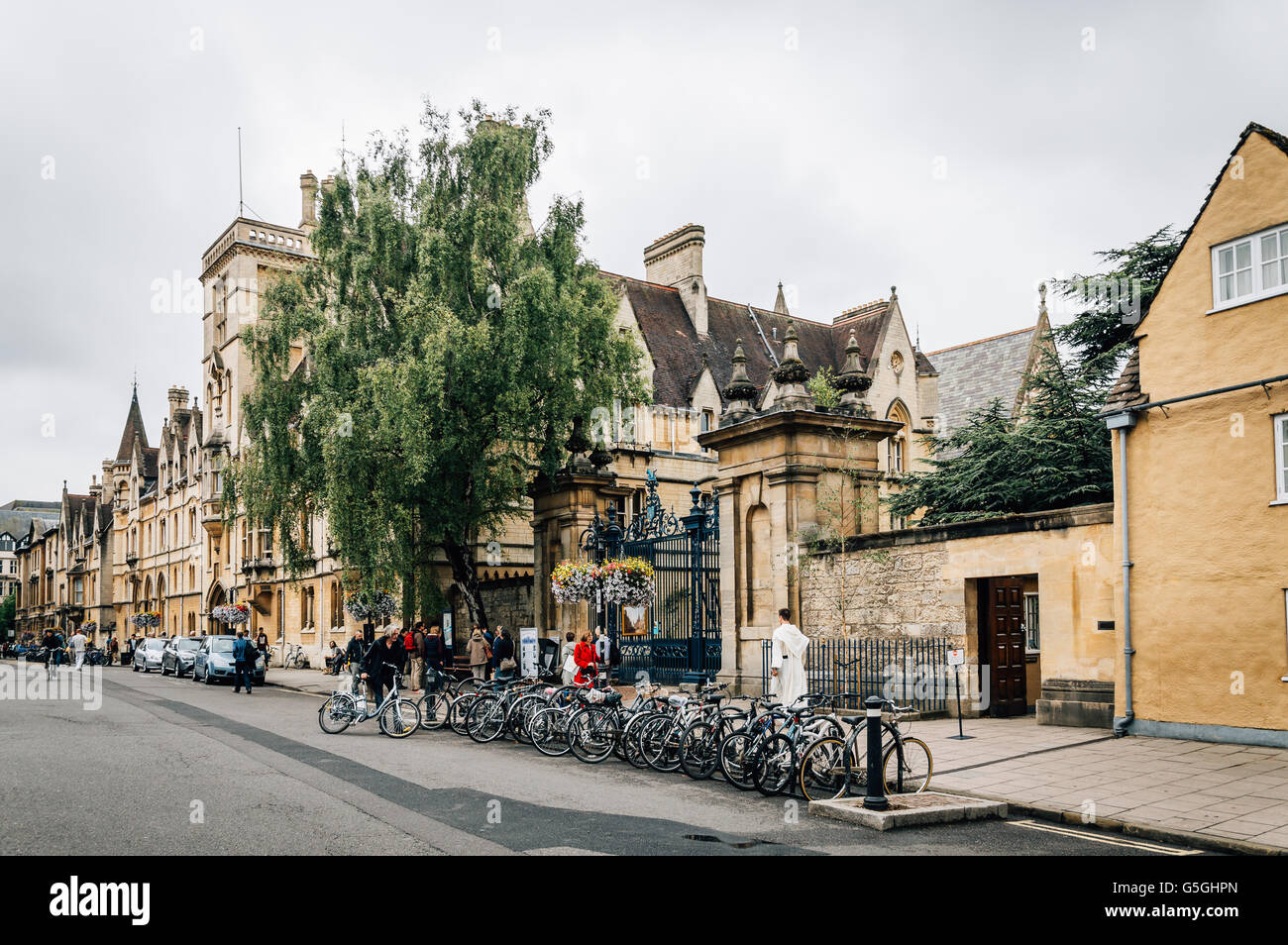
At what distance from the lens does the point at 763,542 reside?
56.1 feet

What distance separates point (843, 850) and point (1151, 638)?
24.9 feet

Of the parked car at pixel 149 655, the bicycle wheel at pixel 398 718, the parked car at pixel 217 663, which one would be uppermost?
the bicycle wheel at pixel 398 718

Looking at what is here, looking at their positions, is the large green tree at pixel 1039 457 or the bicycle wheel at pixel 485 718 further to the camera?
the large green tree at pixel 1039 457

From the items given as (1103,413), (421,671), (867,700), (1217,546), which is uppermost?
(1103,413)

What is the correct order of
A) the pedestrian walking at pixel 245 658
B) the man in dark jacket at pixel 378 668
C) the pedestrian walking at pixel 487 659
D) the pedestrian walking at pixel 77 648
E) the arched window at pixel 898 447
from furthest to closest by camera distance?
the arched window at pixel 898 447, the pedestrian walking at pixel 77 648, the pedestrian walking at pixel 245 658, the pedestrian walking at pixel 487 659, the man in dark jacket at pixel 378 668

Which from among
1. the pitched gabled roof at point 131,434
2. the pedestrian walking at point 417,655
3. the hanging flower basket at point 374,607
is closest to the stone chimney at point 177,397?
the pitched gabled roof at point 131,434

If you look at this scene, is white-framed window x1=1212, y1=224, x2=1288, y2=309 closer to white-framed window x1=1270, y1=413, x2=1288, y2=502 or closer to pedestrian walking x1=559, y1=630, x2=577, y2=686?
white-framed window x1=1270, y1=413, x2=1288, y2=502

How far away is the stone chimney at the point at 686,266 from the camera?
4325cm

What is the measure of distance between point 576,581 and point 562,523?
179 inches

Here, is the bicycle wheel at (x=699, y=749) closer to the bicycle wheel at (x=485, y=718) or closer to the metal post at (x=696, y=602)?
the bicycle wheel at (x=485, y=718)

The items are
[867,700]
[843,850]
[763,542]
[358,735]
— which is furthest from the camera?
[763,542]

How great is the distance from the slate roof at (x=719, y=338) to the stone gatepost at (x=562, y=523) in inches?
584
